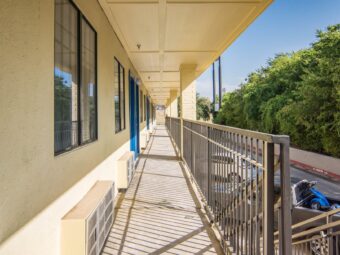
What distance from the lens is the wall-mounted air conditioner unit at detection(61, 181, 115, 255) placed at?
75.2 inches

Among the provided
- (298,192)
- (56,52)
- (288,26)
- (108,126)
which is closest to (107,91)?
(108,126)

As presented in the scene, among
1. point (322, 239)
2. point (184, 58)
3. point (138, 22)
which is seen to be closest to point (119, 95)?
point (138, 22)

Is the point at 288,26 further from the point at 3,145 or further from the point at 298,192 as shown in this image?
the point at 3,145

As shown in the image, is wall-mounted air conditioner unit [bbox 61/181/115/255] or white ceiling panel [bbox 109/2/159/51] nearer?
wall-mounted air conditioner unit [bbox 61/181/115/255]

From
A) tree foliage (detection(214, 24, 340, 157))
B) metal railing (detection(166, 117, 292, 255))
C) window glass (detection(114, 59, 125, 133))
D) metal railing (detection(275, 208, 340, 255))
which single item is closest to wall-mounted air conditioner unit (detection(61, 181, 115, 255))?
metal railing (detection(166, 117, 292, 255))

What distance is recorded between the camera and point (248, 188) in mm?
1841

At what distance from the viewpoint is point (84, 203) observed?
233 cm

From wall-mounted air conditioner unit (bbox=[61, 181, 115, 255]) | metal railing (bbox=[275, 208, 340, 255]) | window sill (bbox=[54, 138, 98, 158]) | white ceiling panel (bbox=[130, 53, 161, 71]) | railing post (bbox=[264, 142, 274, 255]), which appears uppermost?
white ceiling panel (bbox=[130, 53, 161, 71])

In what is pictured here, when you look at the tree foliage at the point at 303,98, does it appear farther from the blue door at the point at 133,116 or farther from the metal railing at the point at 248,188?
the metal railing at the point at 248,188

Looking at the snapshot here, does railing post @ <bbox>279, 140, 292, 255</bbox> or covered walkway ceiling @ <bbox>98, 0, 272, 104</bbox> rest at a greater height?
covered walkway ceiling @ <bbox>98, 0, 272, 104</bbox>

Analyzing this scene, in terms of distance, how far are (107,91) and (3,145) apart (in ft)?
8.66

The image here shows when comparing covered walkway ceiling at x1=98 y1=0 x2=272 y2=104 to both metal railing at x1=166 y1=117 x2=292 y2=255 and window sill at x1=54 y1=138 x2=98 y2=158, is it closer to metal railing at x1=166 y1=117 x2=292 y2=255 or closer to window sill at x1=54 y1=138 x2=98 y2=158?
metal railing at x1=166 y1=117 x2=292 y2=255

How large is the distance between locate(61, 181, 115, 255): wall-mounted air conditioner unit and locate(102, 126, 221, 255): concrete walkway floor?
13.1 inches

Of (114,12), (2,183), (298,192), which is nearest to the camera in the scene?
(2,183)
